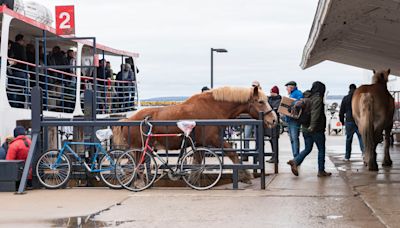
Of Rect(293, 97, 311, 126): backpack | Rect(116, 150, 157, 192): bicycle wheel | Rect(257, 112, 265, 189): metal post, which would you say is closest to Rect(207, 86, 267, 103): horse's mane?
Rect(293, 97, 311, 126): backpack

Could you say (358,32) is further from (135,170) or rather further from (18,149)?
(18,149)

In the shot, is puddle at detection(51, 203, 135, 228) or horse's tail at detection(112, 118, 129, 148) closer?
puddle at detection(51, 203, 135, 228)

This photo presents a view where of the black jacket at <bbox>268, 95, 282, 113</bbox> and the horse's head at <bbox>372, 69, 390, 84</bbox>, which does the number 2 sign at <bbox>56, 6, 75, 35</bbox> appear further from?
the horse's head at <bbox>372, 69, 390, 84</bbox>

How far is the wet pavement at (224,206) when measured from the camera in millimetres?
8211

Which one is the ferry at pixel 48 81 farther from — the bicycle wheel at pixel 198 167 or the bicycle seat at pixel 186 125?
the bicycle wheel at pixel 198 167

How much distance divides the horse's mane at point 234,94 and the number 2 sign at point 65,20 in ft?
19.3

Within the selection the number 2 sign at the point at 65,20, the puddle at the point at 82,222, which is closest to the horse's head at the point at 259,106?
the puddle at the point at 82,222

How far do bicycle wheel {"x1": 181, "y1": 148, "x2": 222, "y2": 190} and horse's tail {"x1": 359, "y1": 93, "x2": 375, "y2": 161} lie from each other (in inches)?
145

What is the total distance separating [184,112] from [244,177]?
5.22ft

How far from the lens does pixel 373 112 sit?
535 inches

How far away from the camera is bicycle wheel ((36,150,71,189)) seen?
37.8ft

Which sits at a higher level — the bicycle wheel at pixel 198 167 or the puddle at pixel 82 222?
the bicycle wheel at pixel 198 167

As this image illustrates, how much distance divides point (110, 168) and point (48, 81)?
778 centimetres

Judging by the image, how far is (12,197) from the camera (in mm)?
10766
